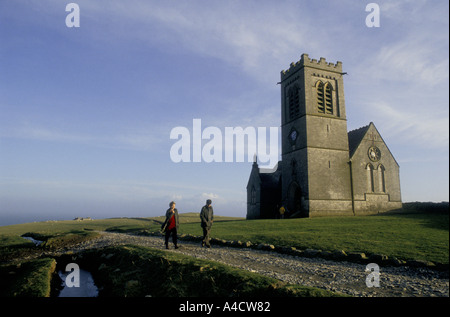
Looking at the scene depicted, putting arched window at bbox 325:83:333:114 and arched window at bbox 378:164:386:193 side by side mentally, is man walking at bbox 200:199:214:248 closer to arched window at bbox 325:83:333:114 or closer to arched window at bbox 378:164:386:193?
arched window at bbox 325:83:333:114

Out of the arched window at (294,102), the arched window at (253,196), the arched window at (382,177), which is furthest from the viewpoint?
the arched window at (253,196)

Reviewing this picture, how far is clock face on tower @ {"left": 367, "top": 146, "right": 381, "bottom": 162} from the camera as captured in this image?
36969 millimetres

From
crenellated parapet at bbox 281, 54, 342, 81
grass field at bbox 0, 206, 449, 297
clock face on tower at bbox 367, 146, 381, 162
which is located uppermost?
crenellated parapet at bbox 281, 54, 342, 81

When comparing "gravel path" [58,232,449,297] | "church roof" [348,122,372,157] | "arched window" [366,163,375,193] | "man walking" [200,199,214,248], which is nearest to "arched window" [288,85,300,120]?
"church roof" [348,122,372,157]

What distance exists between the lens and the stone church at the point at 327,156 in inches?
1351

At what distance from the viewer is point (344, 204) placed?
34500 mm

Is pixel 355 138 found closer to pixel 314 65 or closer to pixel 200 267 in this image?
pixel 314 65

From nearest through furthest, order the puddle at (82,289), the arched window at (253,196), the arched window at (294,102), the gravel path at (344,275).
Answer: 1. the gravel path at (344,275)
2. the puddle at (82,289)
3. the arched window at (294,102)
4. the arched window at (253,196)

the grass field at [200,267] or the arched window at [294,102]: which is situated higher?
the arched window at [294,102]

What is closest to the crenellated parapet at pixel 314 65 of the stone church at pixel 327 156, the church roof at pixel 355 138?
the stone church at pixel 327 156

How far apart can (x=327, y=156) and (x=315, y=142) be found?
2.33 m

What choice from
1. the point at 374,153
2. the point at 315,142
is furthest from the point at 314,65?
the point at 374,153

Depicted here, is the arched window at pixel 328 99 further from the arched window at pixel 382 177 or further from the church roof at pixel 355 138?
the arched window at pixel 382 177
